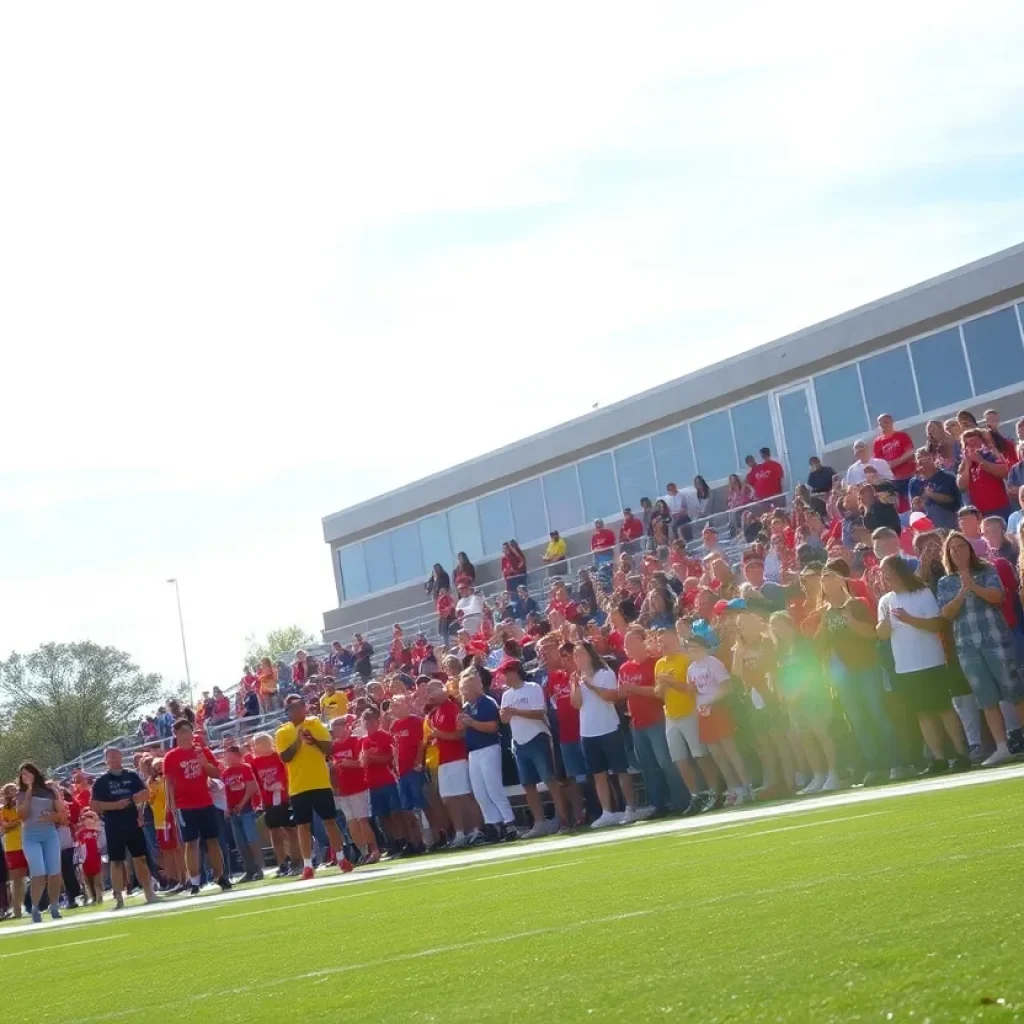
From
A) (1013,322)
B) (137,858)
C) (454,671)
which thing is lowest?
(137,858)

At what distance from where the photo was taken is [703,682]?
15.3 metres

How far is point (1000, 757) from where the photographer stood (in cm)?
1273

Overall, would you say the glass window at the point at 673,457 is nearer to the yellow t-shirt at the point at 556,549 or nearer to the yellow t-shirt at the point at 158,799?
the yellow t-shirt at the point at 556,549

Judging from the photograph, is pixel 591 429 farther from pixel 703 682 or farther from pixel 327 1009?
pixel 327 1009

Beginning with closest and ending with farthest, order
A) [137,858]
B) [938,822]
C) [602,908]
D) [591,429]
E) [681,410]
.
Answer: [602,908]
[938,822]
[137,858]
[681,410]
[591,429]

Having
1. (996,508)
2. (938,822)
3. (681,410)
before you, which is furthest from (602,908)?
(681,410)

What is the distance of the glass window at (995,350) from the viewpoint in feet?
93.4

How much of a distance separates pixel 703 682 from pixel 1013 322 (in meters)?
15.8

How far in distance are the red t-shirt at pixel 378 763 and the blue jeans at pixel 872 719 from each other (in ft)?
22.7

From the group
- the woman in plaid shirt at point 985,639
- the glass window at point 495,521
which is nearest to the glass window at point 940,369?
the glass window at point 495,521

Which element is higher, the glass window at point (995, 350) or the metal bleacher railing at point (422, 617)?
the glass window at point (995, 350)

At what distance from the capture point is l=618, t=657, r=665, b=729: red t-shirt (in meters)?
16.0

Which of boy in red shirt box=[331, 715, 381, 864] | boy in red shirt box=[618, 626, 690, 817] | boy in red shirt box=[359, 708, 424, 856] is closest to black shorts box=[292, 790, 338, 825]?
boy in red shirt box=[359, 708, 424, 856]

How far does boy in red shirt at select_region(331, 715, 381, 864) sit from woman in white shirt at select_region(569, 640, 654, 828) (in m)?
3.77
